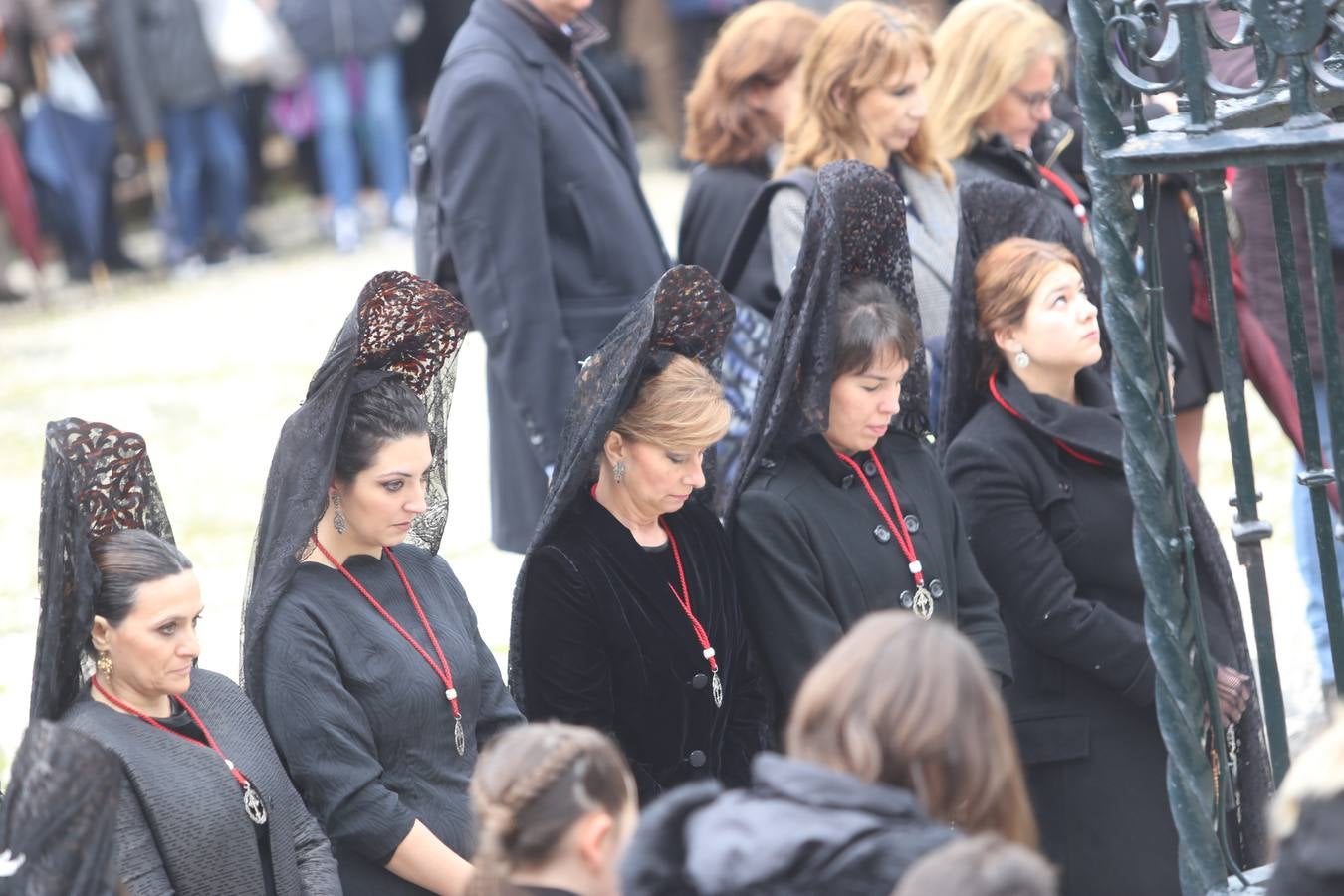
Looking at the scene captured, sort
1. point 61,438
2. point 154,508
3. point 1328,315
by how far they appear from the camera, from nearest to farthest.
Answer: point 1328,315, point 61,438, point 154,508

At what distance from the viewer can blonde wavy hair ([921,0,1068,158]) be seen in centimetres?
515

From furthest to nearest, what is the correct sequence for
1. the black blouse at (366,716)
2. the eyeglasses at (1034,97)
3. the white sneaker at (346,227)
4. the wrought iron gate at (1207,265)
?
1. the white sneaker at (346,227)
2. the eyeglasses at (1034,97)
3. the black blouse at (366,716)
4. the wrought iron gate at (1207,265)

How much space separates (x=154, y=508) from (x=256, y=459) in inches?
196

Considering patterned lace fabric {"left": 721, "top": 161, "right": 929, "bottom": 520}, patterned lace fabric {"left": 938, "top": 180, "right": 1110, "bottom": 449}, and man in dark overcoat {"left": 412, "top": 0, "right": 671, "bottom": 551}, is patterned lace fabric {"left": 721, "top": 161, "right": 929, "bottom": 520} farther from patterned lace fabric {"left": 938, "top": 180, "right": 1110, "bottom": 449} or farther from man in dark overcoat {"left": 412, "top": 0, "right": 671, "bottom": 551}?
man in dark overcoat {"left": 412, "top": 0, "right": 671, "bottom": 551}

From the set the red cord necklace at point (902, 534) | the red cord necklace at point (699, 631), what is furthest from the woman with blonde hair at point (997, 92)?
the red cord necklace at point (699, 631)

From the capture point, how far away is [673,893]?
7.80 feet

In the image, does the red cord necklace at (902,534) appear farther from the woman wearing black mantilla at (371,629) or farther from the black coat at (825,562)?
the woman wearing black mantilla at (371,629)

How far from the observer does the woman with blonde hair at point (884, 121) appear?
4.82 metres

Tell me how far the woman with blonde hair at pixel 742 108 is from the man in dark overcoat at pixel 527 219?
0.83ft

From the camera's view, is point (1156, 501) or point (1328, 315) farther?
point (1156, 501)

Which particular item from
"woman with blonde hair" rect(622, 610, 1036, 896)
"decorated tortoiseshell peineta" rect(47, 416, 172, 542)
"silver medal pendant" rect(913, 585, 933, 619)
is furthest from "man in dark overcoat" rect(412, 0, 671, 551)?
"woman with blonde hair" rect(622, 610, 1036, 896)

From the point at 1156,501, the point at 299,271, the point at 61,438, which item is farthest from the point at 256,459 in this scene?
the point at 1156,501

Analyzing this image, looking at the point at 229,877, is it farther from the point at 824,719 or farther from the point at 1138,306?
the point at 1138,306

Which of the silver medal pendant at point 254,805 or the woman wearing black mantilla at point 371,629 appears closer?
the silver medal pendant at point 254,805
